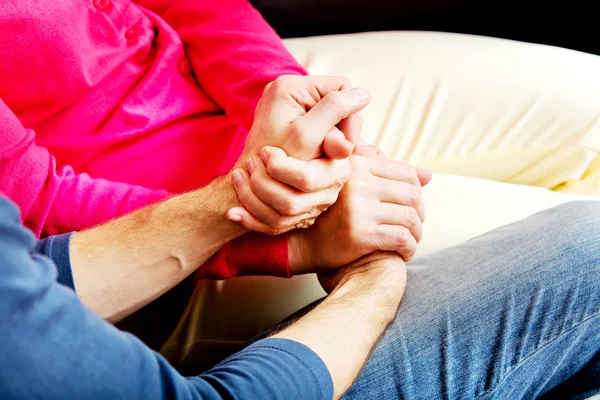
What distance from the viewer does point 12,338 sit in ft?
1.25

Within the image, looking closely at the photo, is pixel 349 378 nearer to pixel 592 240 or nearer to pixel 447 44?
pixel 592 240

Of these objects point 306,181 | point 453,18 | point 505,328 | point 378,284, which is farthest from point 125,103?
point 453,18

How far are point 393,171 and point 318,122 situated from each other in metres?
0.14

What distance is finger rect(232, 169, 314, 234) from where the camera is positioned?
70 centimetres

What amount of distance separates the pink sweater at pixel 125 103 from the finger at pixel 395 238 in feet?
0.43

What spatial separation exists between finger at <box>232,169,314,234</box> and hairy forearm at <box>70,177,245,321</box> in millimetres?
22

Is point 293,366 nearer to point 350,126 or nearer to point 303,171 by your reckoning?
point 303,171

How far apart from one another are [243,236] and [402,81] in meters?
0.43

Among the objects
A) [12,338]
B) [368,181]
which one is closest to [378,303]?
[368,181]

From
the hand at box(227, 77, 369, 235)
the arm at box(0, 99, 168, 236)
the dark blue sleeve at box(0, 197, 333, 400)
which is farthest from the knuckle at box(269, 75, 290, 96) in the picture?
the dark blue sleeve at box(0, 197, 333, 400)

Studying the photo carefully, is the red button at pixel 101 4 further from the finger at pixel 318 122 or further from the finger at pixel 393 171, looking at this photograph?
the finger at pixel 393 171

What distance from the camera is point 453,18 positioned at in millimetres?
1205

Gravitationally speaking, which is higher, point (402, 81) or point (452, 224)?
point (402, 81)

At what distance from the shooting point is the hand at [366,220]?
76 cm
